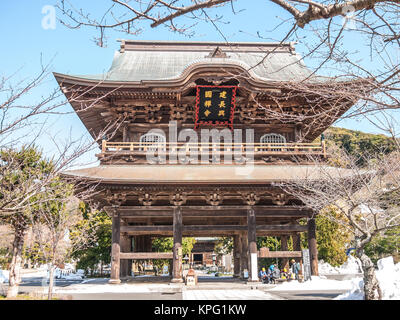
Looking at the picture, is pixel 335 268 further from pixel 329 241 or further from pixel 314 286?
pixel 314 286

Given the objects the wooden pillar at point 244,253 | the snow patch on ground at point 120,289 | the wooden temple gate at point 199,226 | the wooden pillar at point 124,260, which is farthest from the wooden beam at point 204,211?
the snow patch on ground at point 120,289

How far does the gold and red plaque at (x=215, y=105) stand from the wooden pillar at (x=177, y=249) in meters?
4.10

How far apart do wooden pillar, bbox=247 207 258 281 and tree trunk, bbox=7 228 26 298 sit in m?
8.25

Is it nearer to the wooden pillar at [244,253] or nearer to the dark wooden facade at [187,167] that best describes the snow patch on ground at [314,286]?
the dark wooden facade at [187,167]

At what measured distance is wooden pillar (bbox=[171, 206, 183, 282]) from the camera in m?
13.3

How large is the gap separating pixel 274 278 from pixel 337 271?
58.8ft

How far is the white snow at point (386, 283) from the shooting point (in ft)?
26.5

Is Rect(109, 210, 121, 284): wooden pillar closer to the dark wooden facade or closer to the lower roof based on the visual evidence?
the dark wooden facade

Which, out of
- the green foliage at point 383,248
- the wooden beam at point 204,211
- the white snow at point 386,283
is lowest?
the white snow at point 386,283

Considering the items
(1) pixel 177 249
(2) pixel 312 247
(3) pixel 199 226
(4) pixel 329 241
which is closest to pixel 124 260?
(1) pixel 177 249

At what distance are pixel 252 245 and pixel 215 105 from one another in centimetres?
614

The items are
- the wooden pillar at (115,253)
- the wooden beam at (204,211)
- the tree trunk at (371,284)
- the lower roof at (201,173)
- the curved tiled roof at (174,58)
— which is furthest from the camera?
the curved tiled roof at (174,58)

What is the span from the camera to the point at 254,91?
45.4 ft

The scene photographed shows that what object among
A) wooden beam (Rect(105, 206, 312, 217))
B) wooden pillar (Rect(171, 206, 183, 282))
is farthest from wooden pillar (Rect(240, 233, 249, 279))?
wooden pillar (Rect(171, 206, 183, 282))
